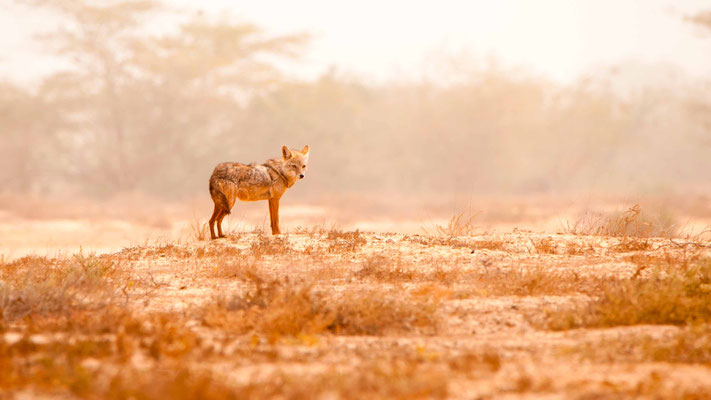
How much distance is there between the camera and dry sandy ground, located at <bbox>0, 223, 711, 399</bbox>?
4973 millimetres

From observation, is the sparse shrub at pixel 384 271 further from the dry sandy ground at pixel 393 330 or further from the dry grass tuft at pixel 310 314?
the dry grass tuft at pixel 310 314

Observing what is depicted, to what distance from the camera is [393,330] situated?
6824 millimetres

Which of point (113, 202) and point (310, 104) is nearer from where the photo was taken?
point (113, 202)

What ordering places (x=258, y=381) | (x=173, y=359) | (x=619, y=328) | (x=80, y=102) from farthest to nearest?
(x=80, y=102), (x=619, y=328), (x=173, y=359), (x=258, y=381)

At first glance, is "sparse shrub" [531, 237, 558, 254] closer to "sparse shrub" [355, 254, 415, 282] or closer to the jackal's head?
"sparse shrub" [355, 254, 415, 282]

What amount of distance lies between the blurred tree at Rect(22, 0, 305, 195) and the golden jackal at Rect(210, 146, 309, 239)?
2909 centimetres

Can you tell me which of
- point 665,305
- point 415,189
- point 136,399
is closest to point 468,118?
point 415,189

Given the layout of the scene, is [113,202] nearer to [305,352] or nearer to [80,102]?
[80,102]

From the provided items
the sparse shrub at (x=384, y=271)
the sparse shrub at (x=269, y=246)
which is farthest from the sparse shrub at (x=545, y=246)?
the sparse shrub at (x=269, y=246)

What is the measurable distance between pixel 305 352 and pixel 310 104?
38.2 meters

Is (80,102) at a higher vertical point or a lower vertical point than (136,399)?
higher

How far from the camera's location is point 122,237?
24.9 meters

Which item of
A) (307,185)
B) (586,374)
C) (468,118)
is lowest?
(586,374)

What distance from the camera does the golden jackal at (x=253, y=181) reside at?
12.0m
